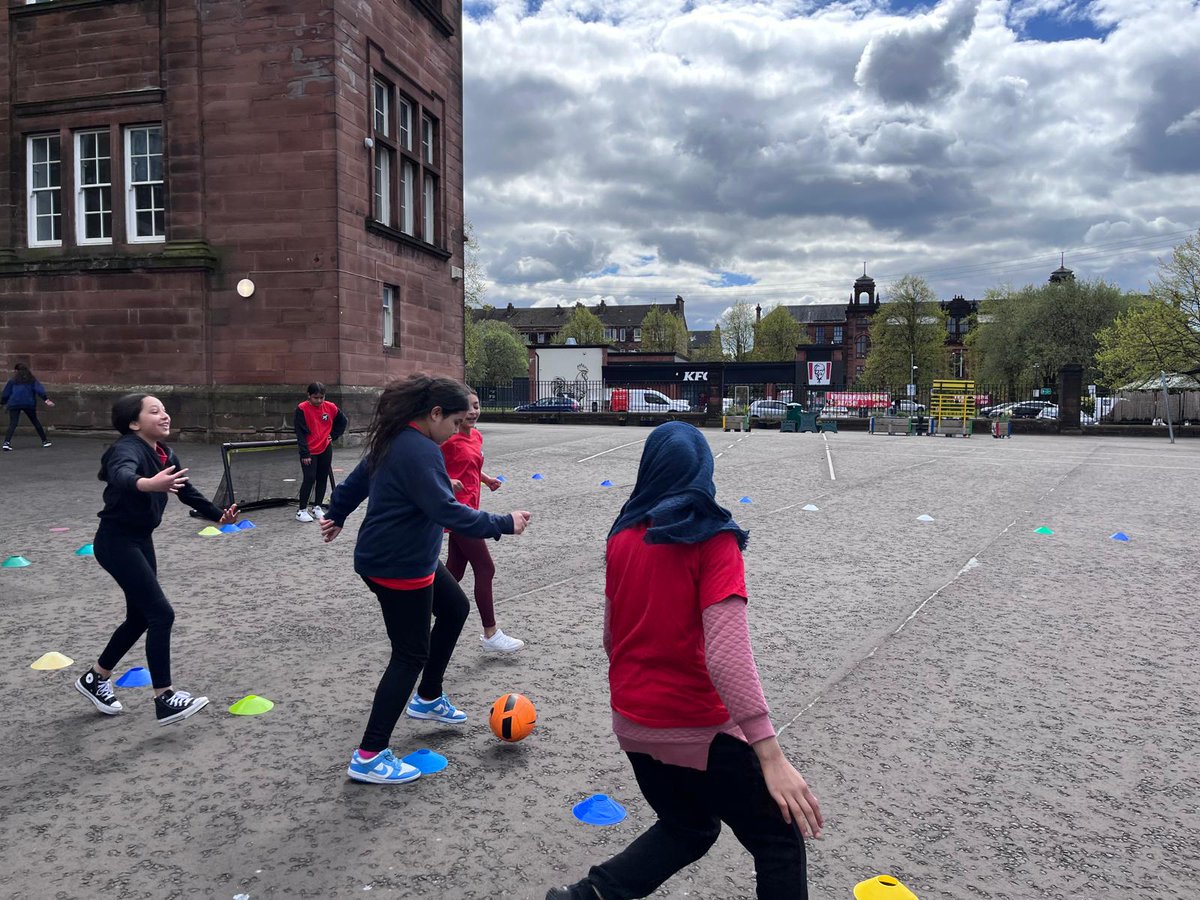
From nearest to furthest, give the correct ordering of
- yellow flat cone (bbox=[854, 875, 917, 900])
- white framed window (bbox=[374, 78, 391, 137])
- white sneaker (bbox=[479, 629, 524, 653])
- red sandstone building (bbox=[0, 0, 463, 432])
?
yellow flat cone (bbox=[854, 875, 917, 900]) < white sneaker (bbox=[479, 629, 524, 653]) < red sandstone building (bbox=[0, 0, 463, 432]) < white framed window (bbox=[374, 78, 391, 137])

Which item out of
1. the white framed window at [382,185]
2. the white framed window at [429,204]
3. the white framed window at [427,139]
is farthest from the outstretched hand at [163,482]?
the white framed window at [427,139]

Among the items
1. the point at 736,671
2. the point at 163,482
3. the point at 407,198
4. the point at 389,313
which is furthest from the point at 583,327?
the point at 736,671

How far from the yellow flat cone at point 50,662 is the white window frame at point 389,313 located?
14937 mm

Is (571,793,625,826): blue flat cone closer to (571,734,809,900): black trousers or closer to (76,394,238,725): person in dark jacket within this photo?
(571,734,809,900): black trousers

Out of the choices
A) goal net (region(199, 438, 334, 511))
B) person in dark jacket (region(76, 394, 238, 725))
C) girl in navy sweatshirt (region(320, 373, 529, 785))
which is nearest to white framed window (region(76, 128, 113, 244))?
goal net (region(199, 438, 334, 511))

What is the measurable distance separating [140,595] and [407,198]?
707 inches

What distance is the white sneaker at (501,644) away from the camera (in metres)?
5.17

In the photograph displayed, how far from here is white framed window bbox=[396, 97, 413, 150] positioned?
65.9 feet

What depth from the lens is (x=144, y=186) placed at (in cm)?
1794

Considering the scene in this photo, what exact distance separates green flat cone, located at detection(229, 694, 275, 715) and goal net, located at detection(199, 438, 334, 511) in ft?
19.0

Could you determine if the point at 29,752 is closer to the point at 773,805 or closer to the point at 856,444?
the point at 773,805

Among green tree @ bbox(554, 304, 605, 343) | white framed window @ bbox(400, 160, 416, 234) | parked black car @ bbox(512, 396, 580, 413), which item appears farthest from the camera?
green tree @ bbox(554, 304, 605, 343)

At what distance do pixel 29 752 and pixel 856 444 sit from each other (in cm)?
2349

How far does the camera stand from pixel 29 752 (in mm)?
3742
